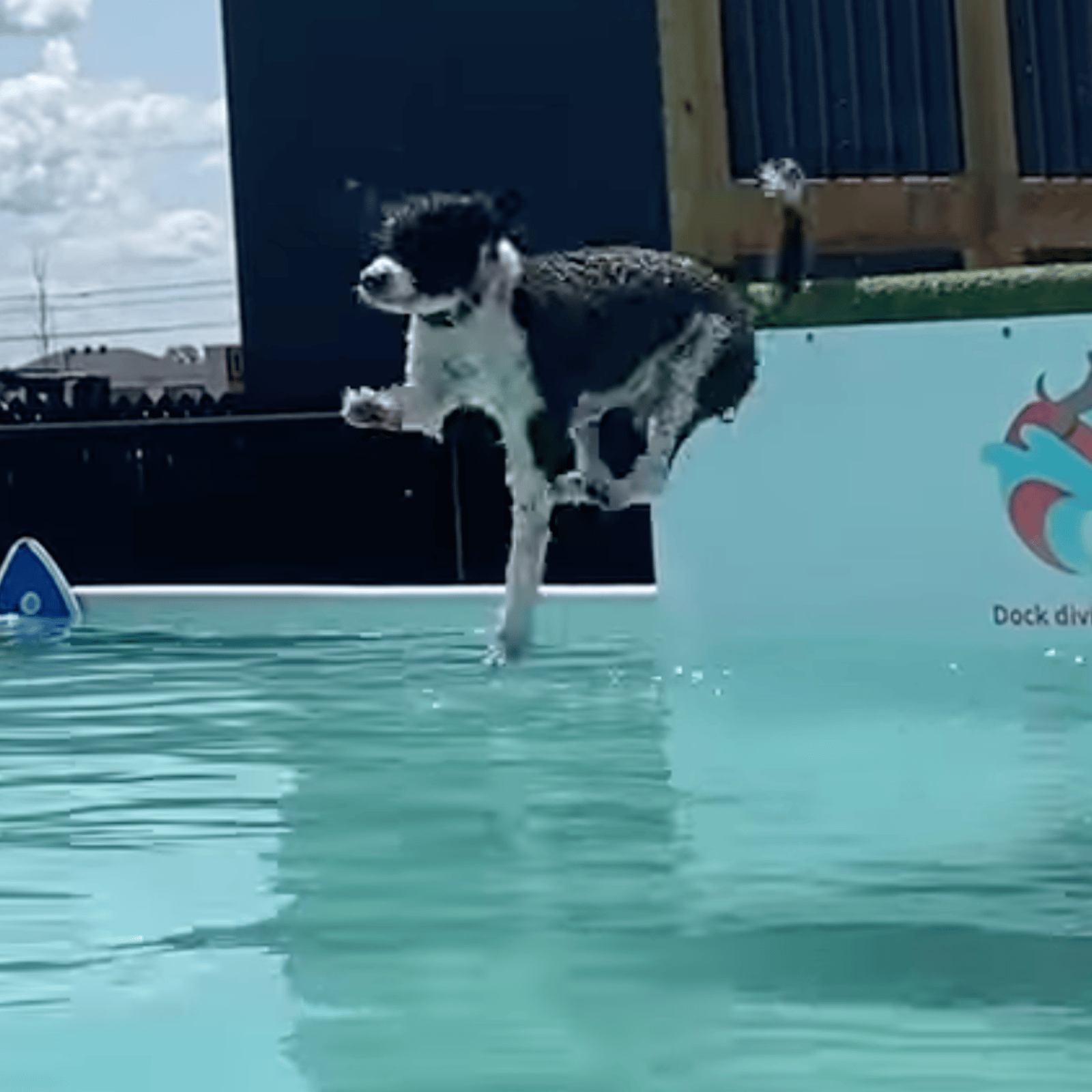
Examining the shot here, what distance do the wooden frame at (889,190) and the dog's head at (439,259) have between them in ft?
11.4

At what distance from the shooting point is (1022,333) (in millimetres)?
9227

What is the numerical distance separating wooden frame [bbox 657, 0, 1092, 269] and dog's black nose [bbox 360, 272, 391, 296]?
3909 millimetres

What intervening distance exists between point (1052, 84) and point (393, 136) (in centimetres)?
549

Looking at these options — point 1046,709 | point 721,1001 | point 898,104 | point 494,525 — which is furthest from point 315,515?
point 721,1001

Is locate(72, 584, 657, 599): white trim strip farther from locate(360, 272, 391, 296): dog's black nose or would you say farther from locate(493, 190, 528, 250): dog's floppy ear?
locate(360, 272, 391, 296): dog's black nose

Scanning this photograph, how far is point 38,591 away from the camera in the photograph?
38.7 feet

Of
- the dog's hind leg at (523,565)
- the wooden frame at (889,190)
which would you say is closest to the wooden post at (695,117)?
the wooden frame at (889,190)

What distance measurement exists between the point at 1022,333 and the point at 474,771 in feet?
11.7

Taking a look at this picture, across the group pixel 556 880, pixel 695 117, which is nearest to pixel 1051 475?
pixel 695 117

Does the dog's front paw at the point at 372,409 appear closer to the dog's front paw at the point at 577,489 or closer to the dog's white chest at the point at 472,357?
the dog's white chest at the point at 472,357

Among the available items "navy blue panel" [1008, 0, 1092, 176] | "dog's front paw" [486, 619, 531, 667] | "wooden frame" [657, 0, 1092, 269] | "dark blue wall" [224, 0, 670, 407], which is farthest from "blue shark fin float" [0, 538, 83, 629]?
"navy blue panel" [1008, 0, 1092, 176]

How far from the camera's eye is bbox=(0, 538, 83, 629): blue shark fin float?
11.7 m

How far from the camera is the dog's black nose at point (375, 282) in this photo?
26.2ft

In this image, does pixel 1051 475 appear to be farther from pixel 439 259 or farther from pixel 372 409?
pixel 372 409
